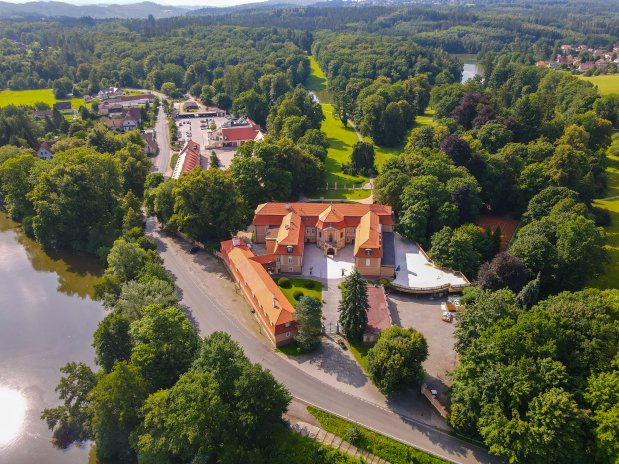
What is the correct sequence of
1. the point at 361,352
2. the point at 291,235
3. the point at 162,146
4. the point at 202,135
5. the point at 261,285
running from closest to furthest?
the point at 361,352 → the point at 261,285 → the point at 291,235 → the point at 162,146 → the point at 202,135

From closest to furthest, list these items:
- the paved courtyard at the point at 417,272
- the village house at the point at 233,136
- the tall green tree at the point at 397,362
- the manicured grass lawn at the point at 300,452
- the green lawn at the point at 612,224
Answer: the manicured grass lawn at the point at 300,452, the tall green tree at the point at 397,362, the paved courtyard at the point at 417,272, the green lawn at the point at 612,224, the village house at the point at 233,136

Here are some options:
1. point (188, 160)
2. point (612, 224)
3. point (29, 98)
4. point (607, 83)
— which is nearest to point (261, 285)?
point (188, 160)

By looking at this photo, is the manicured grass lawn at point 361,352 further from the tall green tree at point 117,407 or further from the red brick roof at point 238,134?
the red brick roof at point 238,134

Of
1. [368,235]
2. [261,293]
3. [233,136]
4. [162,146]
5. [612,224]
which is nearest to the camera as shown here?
[261,293]

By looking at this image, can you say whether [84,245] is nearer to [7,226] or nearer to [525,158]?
[7,226]

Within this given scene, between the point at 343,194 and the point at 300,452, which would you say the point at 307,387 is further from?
the point at 343,194

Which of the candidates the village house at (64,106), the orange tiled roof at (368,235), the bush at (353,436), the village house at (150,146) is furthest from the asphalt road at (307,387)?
the village house at (64,106)
